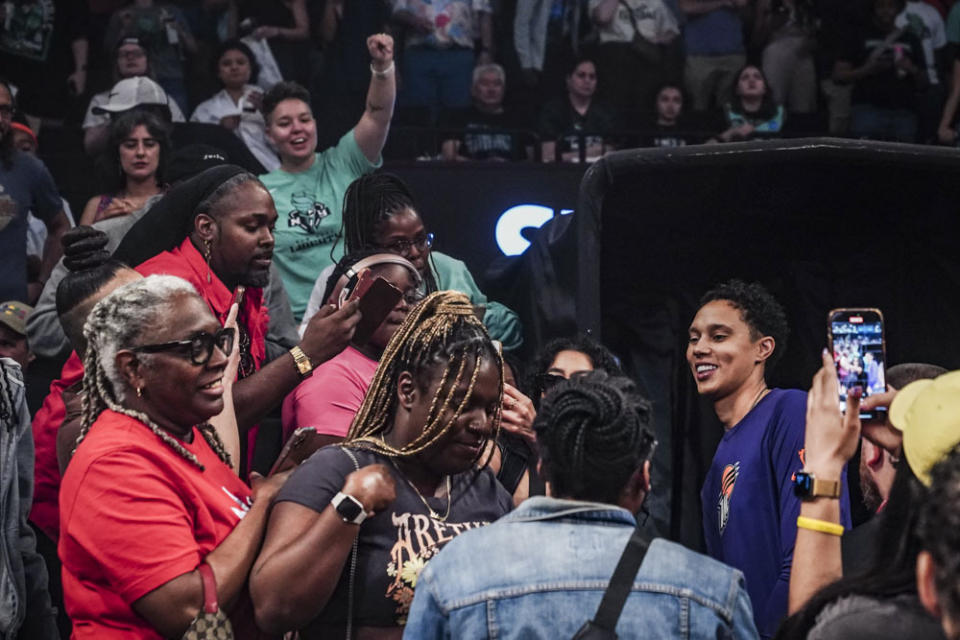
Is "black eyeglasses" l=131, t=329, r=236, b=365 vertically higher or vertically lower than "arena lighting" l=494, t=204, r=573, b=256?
lower

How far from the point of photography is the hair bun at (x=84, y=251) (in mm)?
4141

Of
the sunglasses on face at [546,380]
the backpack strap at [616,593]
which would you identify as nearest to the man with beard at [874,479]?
the backpack strap at [616,593]

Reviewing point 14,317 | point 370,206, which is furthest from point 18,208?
point 370,206

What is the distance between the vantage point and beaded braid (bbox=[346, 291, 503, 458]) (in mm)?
2994

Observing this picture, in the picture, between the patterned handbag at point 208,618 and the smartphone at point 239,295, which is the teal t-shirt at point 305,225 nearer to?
the smartphone at point 239,295

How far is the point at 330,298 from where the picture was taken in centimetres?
447

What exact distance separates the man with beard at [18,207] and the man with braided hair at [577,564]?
14.2 feet

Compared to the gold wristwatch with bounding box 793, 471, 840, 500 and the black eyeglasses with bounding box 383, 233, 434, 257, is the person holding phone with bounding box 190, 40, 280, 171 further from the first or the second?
the gold wristwatch with bounding box 793, 471, 840, 500

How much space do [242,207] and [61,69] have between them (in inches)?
188

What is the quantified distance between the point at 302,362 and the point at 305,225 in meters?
1.89

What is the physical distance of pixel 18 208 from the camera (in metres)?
6.29

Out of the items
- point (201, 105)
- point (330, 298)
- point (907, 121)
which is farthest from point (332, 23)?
point (330, 298)

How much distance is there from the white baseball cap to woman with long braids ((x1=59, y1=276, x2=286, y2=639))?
12.6ft

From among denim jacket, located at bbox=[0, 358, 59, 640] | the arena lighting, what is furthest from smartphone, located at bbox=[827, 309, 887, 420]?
the arena lighting
